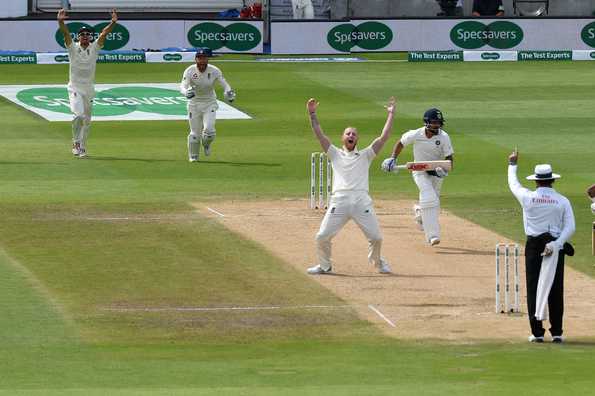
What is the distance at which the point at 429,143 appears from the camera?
1984cm

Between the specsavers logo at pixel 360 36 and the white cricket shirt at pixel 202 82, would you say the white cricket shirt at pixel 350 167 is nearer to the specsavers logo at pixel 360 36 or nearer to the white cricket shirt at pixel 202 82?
the white cricket shirt at pixel 202 82

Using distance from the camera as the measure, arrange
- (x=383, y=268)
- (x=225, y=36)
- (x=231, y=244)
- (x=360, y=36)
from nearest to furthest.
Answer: (x=383, y=268)
(x=231, y=244)
(x=225, y=36)
(x=360, y=36)

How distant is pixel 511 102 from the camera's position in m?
35.3

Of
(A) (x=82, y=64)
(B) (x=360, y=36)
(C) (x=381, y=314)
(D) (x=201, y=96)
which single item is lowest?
(C) (x=381, y=314)

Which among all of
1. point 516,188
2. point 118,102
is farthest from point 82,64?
point 516,188

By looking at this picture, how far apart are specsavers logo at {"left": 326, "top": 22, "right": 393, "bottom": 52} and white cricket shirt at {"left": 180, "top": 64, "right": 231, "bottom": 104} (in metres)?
16.5

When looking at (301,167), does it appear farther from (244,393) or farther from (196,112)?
(244,393)

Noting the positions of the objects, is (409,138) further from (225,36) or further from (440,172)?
(225,36)

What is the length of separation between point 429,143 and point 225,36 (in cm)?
2370

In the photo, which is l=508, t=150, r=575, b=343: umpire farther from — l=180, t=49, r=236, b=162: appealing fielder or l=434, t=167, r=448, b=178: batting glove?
l=180, t=49, r=236, b=162: appealing fielder

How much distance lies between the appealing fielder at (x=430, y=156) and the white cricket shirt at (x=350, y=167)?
5.96ft

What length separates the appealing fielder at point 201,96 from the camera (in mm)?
26562

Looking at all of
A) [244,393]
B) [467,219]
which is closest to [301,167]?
[467,219]

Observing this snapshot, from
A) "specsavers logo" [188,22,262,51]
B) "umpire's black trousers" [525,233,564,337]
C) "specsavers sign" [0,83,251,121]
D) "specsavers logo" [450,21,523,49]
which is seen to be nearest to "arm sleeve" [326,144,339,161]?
"umpire's black trousers" [525,233,564,337]
